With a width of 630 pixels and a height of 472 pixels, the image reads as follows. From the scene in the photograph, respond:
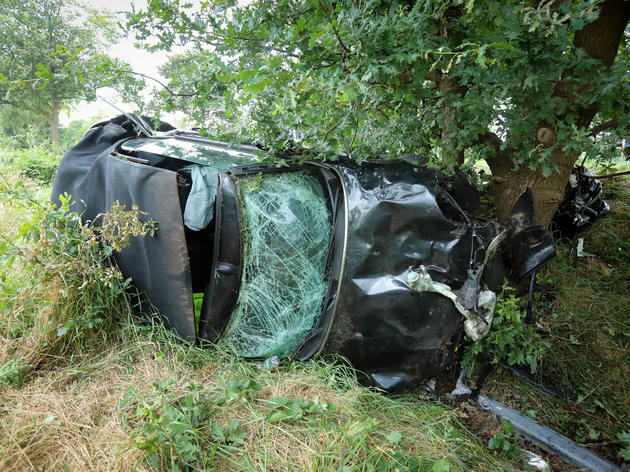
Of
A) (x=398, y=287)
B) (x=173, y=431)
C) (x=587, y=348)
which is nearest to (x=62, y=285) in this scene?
(x=173, y=431)

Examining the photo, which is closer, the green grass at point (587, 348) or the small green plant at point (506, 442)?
the small green plant at point (506, 442)

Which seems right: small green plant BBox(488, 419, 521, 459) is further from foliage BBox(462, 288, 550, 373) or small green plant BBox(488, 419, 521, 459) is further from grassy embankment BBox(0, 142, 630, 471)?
foliage BBox(462, 288, 550, 373)

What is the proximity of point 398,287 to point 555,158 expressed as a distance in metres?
1.45

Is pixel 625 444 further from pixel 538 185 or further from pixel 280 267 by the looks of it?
pixel 280 267

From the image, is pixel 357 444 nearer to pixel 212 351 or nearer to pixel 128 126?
pixel 212 351

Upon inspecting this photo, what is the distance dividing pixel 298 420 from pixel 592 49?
2.74 metres

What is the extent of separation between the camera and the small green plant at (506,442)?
5.68 ft

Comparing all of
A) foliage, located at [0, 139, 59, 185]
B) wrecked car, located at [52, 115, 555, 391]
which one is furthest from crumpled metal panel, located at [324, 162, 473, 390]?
foliage, located at [0, 139, 59, 185]

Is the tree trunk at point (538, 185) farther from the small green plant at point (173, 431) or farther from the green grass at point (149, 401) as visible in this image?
the small green plant at point (173, 431)

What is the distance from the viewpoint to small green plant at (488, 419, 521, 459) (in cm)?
173

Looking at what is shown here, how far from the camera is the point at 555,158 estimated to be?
2.26 metres

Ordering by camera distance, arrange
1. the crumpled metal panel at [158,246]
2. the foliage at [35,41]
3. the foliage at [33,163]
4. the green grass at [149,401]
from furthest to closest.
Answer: the foliage at [35,41]
the foliage at [33,163]
the crumpled metal panel at [158,246]
the green grass at [149,401]

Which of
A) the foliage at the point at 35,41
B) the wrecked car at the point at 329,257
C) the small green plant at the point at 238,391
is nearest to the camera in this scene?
the small green plant at the point at 238,391

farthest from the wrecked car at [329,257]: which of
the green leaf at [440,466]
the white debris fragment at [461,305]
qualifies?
the green leaf at [440,466]
